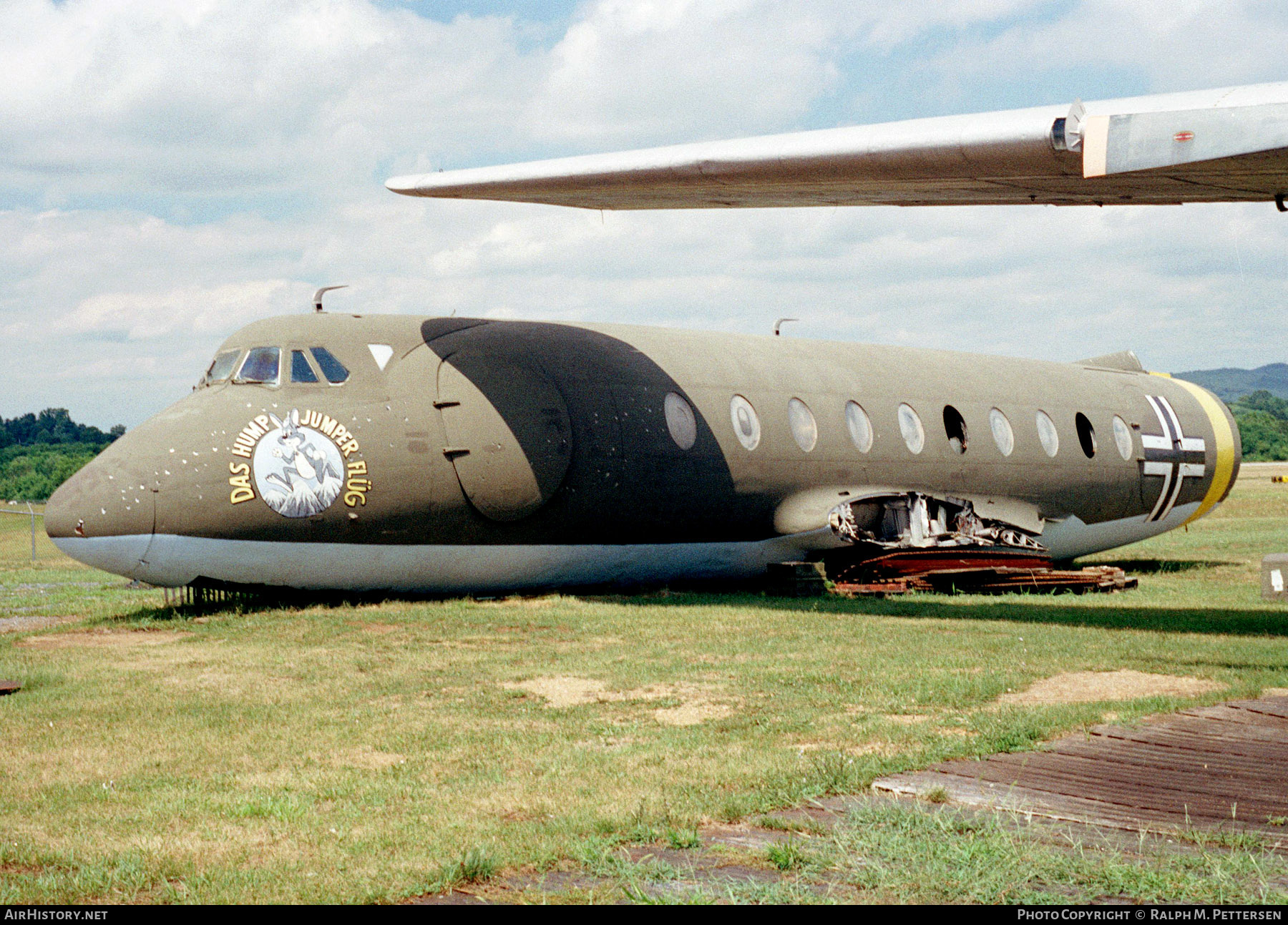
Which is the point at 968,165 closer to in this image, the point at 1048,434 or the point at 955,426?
the point at 955,426

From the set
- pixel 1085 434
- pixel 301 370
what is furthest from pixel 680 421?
pixel 1085 434

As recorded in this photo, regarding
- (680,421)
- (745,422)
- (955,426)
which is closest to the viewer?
(680,421)

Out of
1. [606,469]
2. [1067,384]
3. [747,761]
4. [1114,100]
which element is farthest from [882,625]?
[1067,384]

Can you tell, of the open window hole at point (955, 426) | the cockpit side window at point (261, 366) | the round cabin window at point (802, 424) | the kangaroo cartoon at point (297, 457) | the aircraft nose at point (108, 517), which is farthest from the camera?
the open window hole at point (955, 426)

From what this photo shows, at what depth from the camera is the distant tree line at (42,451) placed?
279 ft

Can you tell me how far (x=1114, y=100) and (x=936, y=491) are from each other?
10.4m

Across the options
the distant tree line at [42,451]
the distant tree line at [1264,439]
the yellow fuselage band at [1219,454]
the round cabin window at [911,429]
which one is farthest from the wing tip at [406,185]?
the distant tree line at [1264,439]

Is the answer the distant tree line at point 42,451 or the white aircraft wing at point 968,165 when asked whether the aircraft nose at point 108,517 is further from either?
the distant tree line at point 42,451

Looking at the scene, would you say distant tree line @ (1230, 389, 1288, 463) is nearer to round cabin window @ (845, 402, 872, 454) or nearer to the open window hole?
the open window hole

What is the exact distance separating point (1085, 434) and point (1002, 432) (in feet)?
10.1

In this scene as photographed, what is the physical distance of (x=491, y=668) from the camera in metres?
12.6

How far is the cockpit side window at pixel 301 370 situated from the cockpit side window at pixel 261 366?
201mm

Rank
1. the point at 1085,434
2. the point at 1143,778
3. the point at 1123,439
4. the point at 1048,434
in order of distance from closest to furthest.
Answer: the point at 1143,778 → the point at 1048,434 → the point at 1085,434 → the point at 1123,439

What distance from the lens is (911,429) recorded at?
73.5 ft
